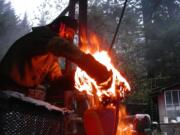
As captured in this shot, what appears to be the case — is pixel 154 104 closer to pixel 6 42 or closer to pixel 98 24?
pixel 98 24

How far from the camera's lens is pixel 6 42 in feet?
56.7

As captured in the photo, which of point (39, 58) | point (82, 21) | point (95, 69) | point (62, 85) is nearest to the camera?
point (95, 69)

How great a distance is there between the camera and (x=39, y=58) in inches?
135

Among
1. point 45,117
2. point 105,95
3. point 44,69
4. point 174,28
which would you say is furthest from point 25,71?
point 174,28

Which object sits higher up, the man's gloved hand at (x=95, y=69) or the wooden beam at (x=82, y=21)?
the wooden beam at (x=82, y=21)

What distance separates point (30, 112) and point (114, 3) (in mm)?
20088

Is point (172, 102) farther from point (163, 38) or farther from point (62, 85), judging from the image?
point (62, 85)

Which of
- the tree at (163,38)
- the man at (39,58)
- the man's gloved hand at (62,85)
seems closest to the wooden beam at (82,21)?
the man's gloved hand at (62,85)

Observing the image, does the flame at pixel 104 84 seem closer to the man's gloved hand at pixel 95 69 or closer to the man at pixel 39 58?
the man's gloved hand at pixel 95 69

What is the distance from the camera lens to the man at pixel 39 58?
2.95 meters

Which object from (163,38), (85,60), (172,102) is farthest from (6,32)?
(85,60)

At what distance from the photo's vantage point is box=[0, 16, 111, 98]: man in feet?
9.68

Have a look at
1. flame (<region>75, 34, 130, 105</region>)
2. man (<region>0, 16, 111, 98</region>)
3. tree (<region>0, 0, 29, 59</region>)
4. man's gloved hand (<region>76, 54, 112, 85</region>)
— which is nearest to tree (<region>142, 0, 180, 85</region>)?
tree (<region>0, 0, 29, 59</region>)

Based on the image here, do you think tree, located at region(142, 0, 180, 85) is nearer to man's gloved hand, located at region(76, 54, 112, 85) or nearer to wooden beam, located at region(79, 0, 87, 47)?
wooden beam, located at region(79, 0, 87, 47)
